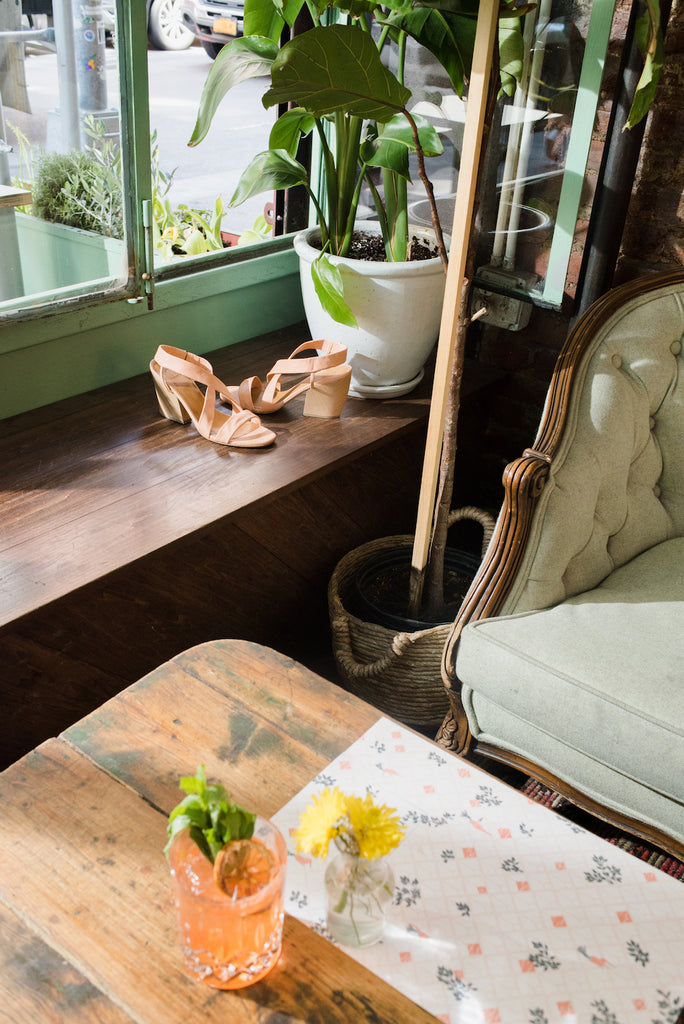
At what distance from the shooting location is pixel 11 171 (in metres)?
1.81

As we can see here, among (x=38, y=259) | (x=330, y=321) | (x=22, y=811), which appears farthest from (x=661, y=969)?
(x=38, y=259)

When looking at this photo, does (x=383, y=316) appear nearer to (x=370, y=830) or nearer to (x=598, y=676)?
(x=598, y=676)

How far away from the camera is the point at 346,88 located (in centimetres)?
156

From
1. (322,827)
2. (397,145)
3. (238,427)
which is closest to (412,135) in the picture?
(397,145)

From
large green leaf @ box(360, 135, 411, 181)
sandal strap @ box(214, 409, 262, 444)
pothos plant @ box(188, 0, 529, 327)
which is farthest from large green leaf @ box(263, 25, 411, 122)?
sandal strap @ box(214, 409, 262, 444)

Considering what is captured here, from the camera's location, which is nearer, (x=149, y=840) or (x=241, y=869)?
(x=241, y=869)

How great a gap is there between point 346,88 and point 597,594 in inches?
38.6

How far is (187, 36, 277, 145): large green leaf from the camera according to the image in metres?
1.78

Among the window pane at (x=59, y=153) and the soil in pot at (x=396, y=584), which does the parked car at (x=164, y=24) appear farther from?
the soil in pot at (x=396, y=584)

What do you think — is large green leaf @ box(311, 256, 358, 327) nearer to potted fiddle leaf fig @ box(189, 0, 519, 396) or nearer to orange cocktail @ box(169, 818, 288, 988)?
potted fiddle leaf fig @ box(189, 0, 519, 396)

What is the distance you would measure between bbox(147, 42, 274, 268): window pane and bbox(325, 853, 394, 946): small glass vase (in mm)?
1570

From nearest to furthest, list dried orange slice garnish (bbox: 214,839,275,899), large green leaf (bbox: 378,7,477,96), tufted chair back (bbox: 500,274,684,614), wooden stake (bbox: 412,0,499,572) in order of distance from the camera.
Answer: dried orange slice garnish (bbox: 214,839,275,899)
wooden stake (bbox: 412,0,499,572)
tufted chair back (bbox: 500,274,684,614)
large green leaf (bbox: 378,7,477,96)

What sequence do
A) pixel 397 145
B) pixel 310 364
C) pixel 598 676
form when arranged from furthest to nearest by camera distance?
pixel 310 364 → pixel 397 145 → pixel 598 676

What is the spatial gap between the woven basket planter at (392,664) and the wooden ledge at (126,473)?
0.31 m
